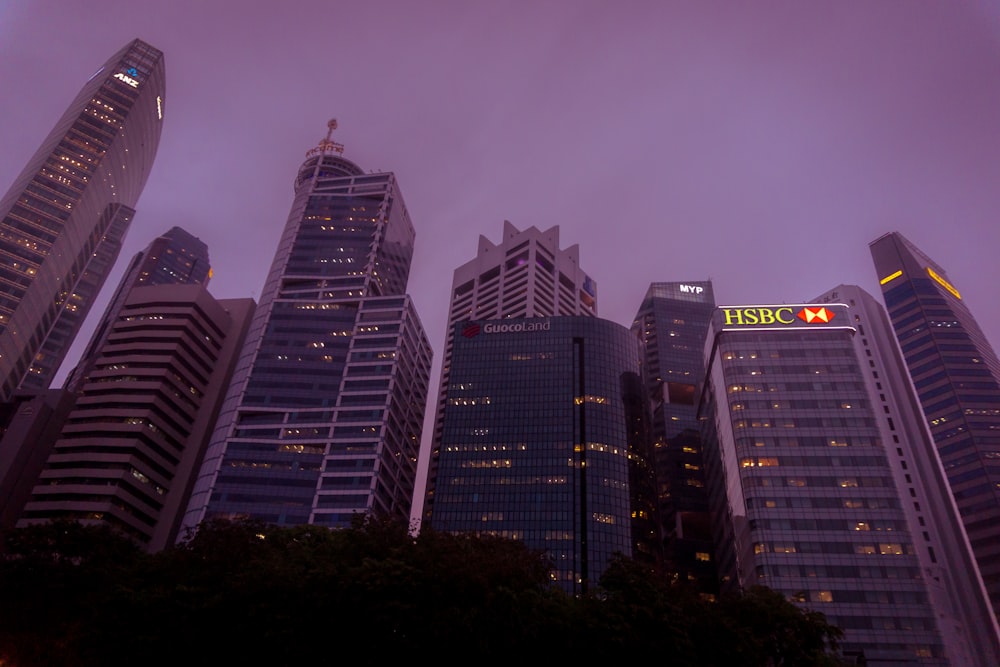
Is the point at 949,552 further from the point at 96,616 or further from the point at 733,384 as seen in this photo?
the point at 96,616

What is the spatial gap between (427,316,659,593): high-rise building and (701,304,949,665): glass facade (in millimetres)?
20506

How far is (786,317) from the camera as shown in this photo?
138 metres

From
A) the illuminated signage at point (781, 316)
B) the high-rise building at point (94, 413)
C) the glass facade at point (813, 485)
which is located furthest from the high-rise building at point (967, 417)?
the high-rise building at point (94, 413)

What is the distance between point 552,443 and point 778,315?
52.5 meters

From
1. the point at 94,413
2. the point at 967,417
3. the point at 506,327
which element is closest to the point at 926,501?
the point at 967,417

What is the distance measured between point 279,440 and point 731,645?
388 feet

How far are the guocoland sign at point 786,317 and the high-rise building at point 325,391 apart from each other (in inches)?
2904

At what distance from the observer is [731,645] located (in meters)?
42.3

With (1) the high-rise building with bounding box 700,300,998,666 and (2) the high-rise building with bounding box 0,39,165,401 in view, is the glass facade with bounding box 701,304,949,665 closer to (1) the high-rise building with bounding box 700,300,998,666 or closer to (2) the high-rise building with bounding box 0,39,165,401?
(1) the high-rise building with bounding box 700,300,998,666

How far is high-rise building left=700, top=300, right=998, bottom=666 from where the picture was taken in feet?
340

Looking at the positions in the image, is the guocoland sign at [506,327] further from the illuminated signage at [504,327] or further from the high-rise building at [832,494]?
the high-rise building at [832,494]

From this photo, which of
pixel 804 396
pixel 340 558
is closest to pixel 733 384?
pixel 804 396

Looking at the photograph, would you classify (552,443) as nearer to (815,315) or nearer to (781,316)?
(781,316)

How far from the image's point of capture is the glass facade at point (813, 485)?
10331cm
